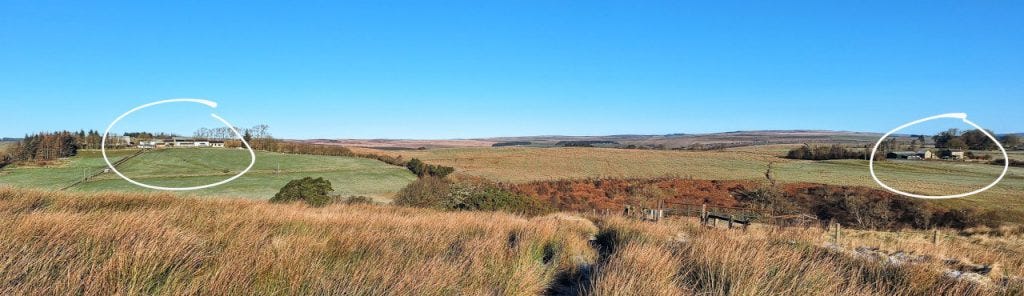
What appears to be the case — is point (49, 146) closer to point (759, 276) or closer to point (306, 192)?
point (306, 192)

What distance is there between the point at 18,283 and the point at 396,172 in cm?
5904

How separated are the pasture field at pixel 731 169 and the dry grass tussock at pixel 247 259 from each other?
50.8 metres

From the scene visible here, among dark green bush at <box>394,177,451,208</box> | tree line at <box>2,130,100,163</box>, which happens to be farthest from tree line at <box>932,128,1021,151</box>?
tree line at <box>2,130,100,163</box>

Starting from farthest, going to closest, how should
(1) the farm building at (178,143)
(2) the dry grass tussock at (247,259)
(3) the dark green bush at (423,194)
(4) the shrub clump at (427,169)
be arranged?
1. (1) the farm building at (178,143)
2. (4) the shrub clump at (427,169)
3. (3) the dark green bush at (423,194)
4. (2) the dry grass tussock at (247,259)

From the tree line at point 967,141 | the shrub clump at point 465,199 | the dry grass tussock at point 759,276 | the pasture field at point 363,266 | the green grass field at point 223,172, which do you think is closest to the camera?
the pasture field at point 363,266

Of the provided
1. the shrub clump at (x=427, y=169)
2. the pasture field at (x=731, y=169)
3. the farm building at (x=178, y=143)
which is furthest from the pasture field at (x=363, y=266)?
the farm building at (x=178, y=143)

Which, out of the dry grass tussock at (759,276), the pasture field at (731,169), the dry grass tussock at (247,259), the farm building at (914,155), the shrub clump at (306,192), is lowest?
the pasture field at (731,169)

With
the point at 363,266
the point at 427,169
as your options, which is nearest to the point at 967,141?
the point at 427,169

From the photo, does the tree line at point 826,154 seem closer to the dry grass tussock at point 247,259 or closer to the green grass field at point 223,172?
the green grass field at point 223,172

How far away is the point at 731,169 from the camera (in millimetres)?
69250

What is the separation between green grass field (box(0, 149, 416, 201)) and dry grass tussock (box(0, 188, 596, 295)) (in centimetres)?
3376

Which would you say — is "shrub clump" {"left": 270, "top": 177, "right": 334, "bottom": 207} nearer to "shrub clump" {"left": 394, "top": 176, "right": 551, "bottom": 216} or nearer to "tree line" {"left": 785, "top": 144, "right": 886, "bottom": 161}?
"shrub clump" {"left": 394, "top": 176, "right": 551, "bottom": 216}

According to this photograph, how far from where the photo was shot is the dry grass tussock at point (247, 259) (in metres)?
3.31

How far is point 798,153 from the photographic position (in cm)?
8606
